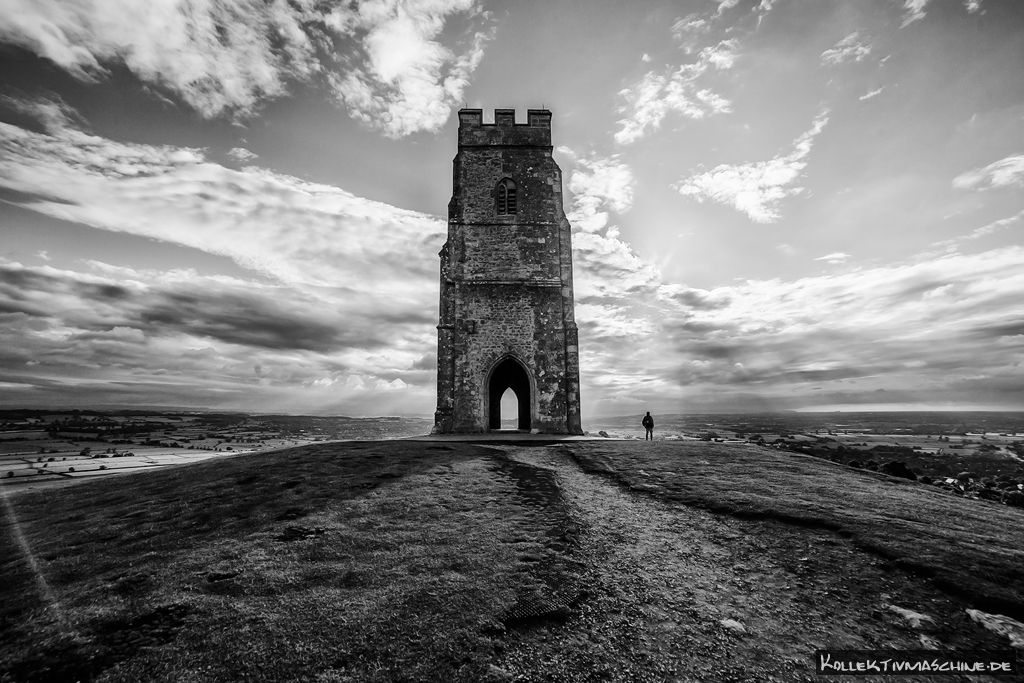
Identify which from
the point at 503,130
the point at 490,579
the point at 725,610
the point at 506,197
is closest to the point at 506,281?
the point at 506,197

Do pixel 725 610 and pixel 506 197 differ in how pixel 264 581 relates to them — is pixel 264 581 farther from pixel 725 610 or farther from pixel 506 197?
pixel 506 197

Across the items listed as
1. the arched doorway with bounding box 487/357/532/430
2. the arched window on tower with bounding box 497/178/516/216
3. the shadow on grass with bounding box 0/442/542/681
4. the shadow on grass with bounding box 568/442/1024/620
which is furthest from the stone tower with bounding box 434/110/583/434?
the shadow on grass with bounding box 0/442/542/681

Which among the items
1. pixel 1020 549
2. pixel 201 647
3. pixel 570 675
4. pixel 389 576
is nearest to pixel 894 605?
pixel 1020 549

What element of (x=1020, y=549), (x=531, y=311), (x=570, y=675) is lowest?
(x=570, y=675)

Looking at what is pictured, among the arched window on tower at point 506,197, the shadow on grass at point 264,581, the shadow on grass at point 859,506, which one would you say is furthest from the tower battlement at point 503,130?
the shadow on grass at point 264,581

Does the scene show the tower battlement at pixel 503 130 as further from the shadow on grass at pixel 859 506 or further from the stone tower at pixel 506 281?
the shadow on grass at pixel 859 506

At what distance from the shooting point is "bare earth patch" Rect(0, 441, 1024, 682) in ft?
12.9

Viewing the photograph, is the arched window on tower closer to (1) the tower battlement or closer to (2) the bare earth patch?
(1) the tower battlement

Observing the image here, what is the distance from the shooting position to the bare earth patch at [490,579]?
3.95m

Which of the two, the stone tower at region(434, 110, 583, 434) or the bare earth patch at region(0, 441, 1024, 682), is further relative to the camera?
the stone tower at region(434, 110, 583, 434)

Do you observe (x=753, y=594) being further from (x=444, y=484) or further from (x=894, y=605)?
(x=444, y=484)

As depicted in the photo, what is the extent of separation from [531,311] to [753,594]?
671 inches

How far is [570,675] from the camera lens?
3738 millimetres

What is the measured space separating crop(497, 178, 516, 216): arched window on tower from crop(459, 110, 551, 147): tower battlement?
219 centimetres
